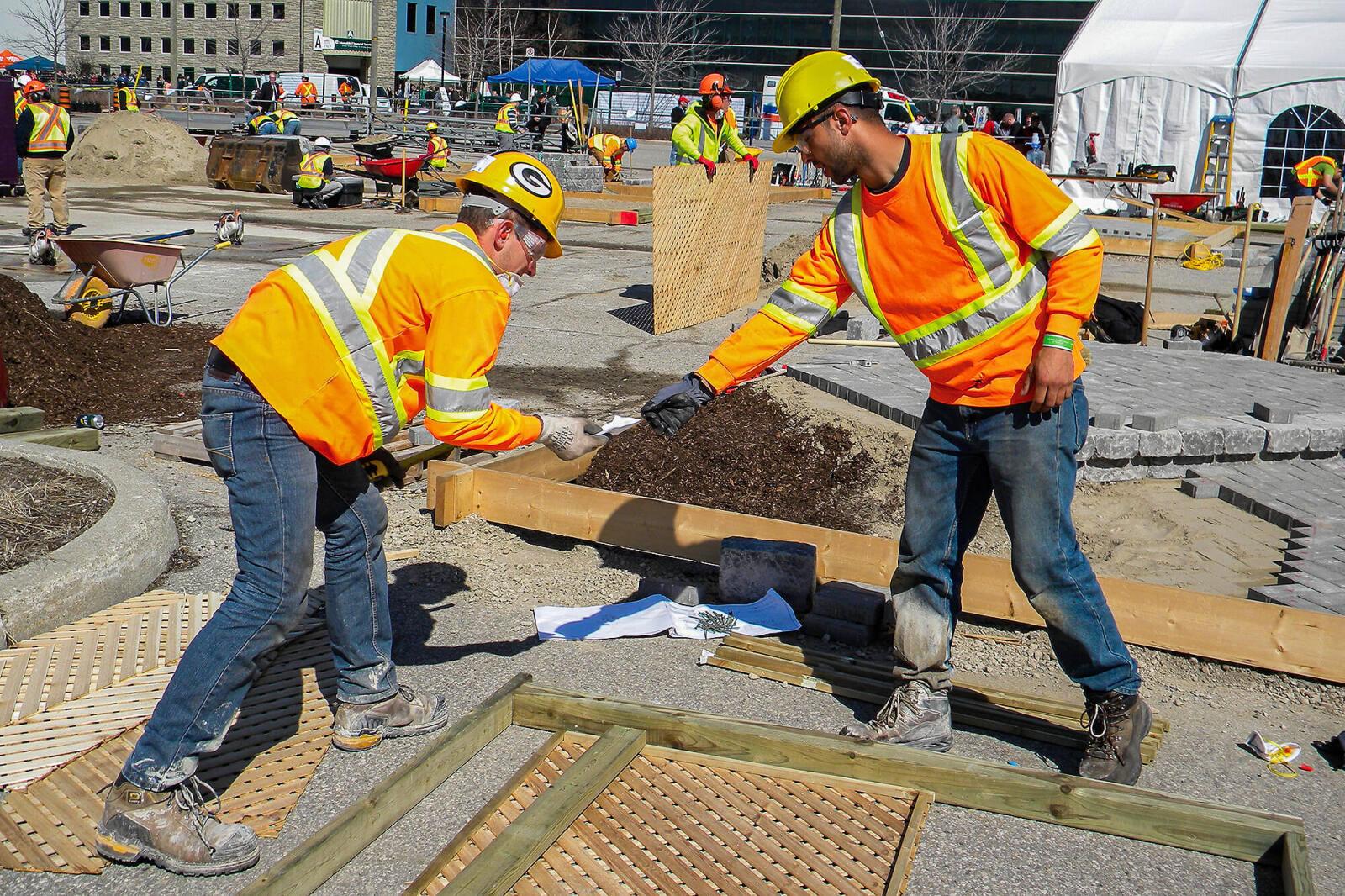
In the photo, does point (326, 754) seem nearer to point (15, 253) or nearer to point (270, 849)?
point (270, 849)

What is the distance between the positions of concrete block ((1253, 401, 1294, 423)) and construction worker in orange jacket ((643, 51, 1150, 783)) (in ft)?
14.5

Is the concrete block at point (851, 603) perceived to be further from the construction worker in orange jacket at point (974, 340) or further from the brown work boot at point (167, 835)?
the brown work boot at point (167, 835)

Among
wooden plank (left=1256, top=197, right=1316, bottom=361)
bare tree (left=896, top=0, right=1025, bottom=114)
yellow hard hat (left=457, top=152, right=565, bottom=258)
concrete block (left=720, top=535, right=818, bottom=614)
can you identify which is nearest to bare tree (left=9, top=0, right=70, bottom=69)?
bare tree (left=896, top=0, right=1025, bottom=114)

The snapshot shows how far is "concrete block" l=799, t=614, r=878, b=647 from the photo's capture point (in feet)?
15.8

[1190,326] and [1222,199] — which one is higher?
[1222,199]

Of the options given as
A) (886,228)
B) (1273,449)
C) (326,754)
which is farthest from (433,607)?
(1273,449)

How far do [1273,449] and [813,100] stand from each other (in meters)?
5.12

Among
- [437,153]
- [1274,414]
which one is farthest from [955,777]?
[437,153]

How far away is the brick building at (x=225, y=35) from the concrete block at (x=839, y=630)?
77041 mm

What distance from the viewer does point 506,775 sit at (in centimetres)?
367

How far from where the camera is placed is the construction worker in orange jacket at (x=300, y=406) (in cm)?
306

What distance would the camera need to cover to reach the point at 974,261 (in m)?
3.42

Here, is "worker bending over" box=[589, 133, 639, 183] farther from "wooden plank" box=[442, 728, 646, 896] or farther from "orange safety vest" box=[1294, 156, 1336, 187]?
"wooden plank" box=[442, 728, 646, 896]

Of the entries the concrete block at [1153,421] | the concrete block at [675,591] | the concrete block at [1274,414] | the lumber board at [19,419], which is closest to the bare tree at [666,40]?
the concrete block at [1274,414]
